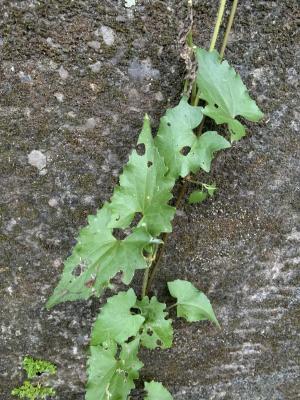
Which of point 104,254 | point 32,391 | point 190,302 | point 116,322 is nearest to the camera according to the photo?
point 104,254

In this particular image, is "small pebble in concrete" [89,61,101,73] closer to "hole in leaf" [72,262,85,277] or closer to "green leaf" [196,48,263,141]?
"green leaf" [196,48,263,141]

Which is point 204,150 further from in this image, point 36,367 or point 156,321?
point 36,367

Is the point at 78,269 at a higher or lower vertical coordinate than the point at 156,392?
higher

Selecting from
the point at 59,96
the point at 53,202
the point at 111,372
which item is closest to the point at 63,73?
the point at 59,96

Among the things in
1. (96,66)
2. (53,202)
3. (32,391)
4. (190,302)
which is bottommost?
(32,391)

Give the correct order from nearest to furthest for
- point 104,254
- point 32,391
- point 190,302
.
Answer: point 104,254 < point 190,302 < point 32,391
